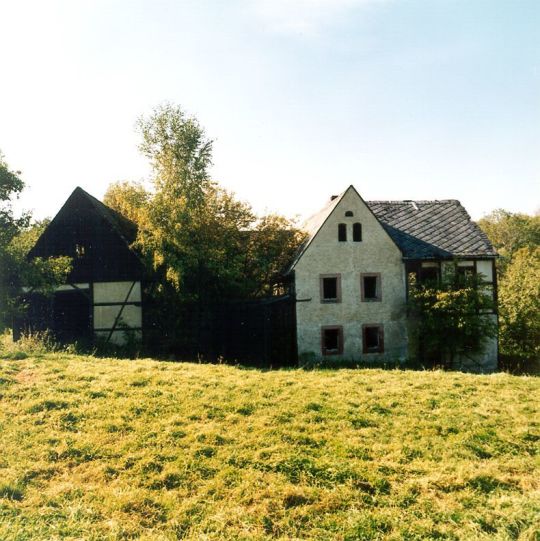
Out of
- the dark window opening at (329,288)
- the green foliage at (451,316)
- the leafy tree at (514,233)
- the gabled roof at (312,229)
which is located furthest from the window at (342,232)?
the leafy tree at (514,233)

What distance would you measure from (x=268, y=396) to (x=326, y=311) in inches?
398

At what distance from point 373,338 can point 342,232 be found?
5467 mm

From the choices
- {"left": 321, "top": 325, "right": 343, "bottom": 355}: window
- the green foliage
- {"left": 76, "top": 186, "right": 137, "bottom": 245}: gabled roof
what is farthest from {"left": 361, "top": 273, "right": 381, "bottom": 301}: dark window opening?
{"left": 76, "top": 186, "right": 137, "bottom": 245}: gabled roof

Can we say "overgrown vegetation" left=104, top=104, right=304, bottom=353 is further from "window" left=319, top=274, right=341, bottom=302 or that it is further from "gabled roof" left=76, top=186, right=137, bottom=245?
"window" left=319, top=274, right=341, bottom=302

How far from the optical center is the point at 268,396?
10.4m

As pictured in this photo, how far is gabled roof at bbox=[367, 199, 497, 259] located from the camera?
68.0ft

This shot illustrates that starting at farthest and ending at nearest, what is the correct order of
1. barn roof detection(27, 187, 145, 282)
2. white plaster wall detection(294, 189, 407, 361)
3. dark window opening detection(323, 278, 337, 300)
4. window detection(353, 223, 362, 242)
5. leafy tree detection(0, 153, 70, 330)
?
1. window detection(353, 223, 362, 242)
2. dark window opening detection(323, 278, 337, 300)
3. white plaster wall detection(294, 189, 407, 361)
4. barn roof detection(27, 187, 145, 282)
5. leafy tree detection(0, 153, 70, 330)

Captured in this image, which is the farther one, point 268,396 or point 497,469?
point 268,396

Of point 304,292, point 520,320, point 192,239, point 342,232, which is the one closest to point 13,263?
point 192,239

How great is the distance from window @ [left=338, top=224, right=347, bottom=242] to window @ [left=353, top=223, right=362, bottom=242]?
0.49 m

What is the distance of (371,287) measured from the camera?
20609mm

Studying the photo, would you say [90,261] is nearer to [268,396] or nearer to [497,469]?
[268,396]

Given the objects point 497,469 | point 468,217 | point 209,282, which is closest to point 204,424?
point 497,469

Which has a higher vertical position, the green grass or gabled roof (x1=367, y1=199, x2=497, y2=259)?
gabled roof (x1=367, y1=199, x2=497, y2=259)
